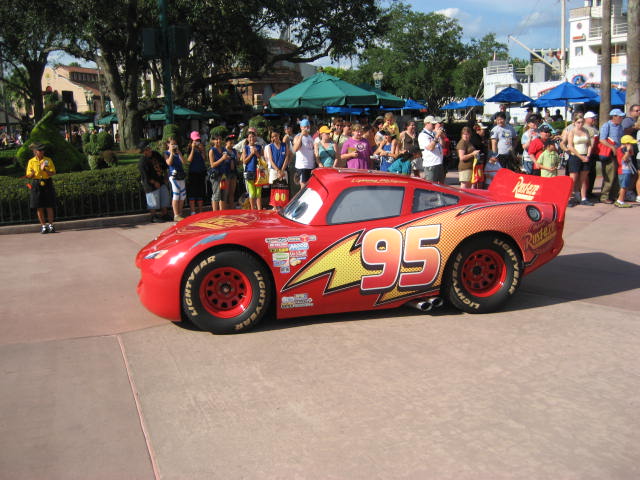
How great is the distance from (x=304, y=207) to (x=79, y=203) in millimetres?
6779

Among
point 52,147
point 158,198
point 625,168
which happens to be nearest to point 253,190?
point 158,198

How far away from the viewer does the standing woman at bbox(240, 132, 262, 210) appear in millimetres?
11070

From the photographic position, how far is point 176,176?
11148 mm

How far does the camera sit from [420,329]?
220 inches

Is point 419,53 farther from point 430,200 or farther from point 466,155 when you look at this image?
point 430,200

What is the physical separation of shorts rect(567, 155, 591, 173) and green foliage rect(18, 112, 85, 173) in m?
11.1

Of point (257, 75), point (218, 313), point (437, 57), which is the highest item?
point (437, 57)

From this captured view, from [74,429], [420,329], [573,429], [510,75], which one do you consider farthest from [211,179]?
[510,75]

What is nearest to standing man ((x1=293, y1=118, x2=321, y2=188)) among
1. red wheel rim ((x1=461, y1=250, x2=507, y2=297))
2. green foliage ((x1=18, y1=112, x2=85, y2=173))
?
red wheel rim ((x1=461, y1=250, x2=507, y2=297))

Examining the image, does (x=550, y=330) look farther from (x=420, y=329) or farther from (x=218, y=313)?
(x=218, y=313)

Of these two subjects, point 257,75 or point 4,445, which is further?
point 257,75

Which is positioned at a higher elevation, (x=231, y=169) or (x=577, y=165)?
(x=231, y=169)

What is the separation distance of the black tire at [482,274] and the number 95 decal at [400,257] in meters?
0.23

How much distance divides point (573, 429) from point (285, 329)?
2.71 meters
